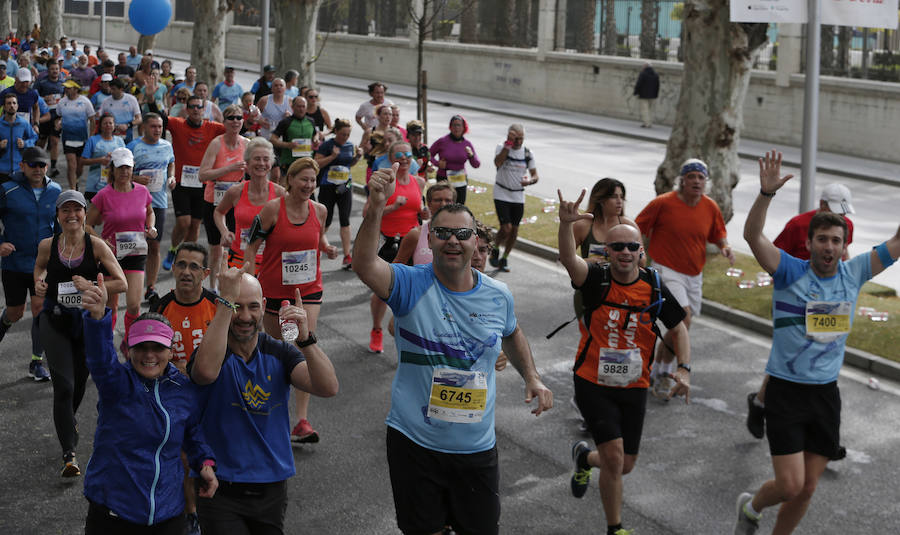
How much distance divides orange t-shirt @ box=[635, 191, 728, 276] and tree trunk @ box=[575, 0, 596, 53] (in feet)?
90.4

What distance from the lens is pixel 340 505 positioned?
7.12 m

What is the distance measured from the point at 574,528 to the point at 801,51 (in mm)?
24243

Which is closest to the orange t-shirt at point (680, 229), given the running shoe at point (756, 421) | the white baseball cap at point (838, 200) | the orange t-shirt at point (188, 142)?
the white baseball cap at point (838, 200)

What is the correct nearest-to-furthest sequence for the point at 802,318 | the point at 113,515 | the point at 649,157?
the point at 113,515 < the point at 802,318 < the point at 649,157

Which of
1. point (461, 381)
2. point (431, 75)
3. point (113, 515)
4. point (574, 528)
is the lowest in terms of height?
point (574, 528)

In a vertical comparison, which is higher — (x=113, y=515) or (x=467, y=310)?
(x=467, y=310)

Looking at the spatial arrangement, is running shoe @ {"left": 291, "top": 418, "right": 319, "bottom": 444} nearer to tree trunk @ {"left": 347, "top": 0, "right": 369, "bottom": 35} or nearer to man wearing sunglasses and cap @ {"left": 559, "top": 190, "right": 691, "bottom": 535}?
man wearing sunglasses and cap @ {"left": 559, "top": 190, "right": 691, "bottom": 535}

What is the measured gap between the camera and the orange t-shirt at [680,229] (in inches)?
373

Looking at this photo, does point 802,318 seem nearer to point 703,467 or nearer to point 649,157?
point 703,467

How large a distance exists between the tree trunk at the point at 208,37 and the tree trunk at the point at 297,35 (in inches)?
233

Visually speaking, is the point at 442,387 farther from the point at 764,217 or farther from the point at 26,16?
the point at 26,16

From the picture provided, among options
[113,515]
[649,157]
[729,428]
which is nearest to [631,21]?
[649,157]

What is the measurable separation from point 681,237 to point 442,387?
466 centimetres

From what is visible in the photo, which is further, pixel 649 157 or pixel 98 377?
pixel 649 157
